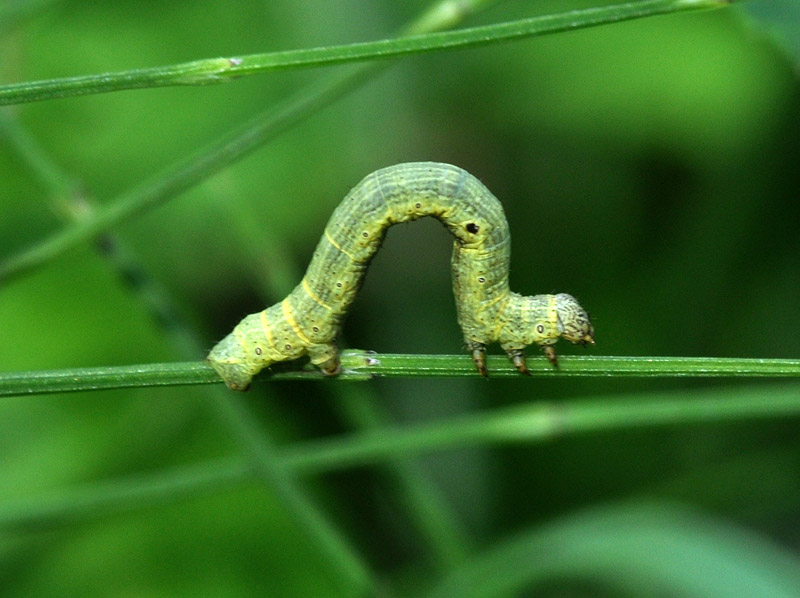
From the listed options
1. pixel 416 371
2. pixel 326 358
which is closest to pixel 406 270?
pixel 326 358

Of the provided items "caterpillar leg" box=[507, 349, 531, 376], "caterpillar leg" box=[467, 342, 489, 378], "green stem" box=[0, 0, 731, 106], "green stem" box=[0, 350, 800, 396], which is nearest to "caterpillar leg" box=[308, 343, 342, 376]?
"green stem" box=[0, 350, 800, 396]

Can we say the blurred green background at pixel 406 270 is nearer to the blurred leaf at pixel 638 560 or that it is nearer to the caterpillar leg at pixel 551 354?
the blurred leaf at pixel 638 560

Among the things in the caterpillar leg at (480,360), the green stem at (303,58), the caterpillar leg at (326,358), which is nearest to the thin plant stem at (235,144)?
the green stem at (303,58)

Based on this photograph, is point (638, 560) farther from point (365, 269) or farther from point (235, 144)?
point (235, 144)

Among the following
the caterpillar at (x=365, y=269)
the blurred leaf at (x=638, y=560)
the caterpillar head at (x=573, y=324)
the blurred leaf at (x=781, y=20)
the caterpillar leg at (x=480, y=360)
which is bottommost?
the blurred leaf at (x=638, y=560)

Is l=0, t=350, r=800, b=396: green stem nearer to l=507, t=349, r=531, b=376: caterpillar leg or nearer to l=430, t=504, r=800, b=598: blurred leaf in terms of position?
l=507, t=349, r=531, b=376: caterpillar leg

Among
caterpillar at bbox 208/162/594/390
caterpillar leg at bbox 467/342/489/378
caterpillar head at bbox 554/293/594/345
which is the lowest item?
caterpillar leg at bbox 467/342/489/378
